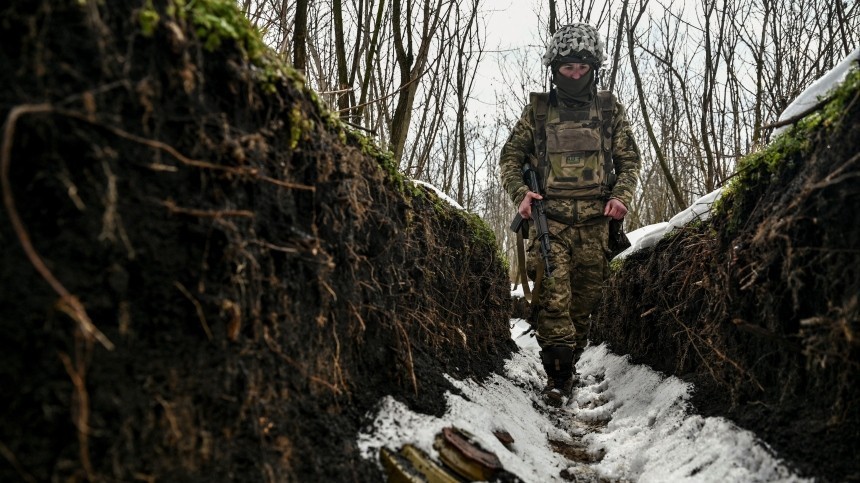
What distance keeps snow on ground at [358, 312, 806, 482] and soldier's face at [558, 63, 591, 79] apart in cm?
244

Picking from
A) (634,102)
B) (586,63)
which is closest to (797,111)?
(586,63)

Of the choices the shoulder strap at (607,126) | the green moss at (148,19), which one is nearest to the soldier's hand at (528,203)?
the shoulder strap at (607,126)

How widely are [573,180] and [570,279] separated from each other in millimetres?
822

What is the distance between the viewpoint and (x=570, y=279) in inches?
175

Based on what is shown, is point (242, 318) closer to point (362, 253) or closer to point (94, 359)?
point (94, 359)

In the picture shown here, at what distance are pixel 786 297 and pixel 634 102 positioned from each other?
16.4 m

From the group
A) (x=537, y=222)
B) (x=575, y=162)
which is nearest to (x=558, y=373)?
(x=537, y=222)

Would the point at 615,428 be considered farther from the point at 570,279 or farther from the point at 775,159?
the point at 775,159

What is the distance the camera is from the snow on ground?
6.64 ft

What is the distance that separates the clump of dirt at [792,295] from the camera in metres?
1.68

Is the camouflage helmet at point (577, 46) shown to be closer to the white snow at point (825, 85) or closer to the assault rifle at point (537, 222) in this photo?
the assault rifle at point (537, 222)

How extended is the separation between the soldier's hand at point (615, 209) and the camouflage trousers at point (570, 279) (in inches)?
5.0

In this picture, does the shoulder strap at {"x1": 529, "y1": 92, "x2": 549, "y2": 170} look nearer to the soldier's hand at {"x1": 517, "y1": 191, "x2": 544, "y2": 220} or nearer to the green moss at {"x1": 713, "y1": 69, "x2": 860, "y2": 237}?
the soldier's hand at {"x1": 517, "y1": 191, "x2": 544, "y2": 220}

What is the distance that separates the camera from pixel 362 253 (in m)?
2.30
